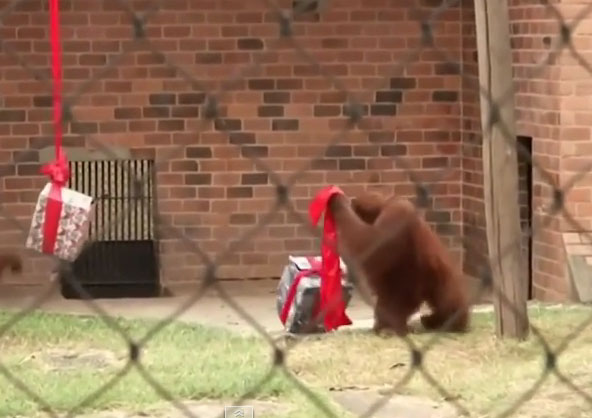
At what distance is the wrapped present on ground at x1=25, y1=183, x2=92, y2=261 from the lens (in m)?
3.68

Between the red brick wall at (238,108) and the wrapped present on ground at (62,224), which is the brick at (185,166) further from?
the wrapped present on ground at (62,224)

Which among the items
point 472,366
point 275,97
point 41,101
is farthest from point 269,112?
point 472,366

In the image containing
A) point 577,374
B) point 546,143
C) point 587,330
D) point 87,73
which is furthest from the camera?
point 87,73

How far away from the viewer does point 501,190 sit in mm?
4008

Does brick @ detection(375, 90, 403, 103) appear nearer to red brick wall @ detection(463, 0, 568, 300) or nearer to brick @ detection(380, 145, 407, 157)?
brick @ detection(380, 145, 407, 157)

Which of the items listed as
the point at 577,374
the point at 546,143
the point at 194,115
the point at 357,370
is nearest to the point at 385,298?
the point at 357,370

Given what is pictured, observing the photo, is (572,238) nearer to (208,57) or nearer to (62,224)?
(208,57)

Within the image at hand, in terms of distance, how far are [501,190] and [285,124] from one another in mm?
2375

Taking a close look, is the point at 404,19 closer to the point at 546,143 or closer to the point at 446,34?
the point at 446,34

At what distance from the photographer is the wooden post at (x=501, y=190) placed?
12.8ft

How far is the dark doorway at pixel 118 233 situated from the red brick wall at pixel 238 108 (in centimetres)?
10

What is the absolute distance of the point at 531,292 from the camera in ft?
19.0

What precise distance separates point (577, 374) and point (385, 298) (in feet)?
2.51

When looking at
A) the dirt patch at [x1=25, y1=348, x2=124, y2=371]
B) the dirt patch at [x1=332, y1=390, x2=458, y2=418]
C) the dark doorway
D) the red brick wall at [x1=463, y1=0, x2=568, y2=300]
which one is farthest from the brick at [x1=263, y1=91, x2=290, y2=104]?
the dirt patch at [x1=332, y1=390, x2=458, y2=418]
